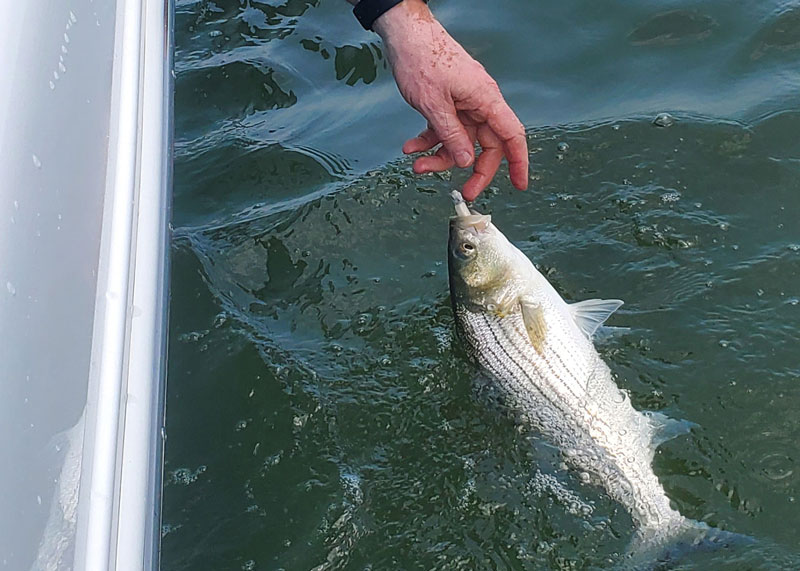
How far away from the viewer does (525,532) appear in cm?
342

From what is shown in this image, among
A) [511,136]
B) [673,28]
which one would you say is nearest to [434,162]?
[511,136]

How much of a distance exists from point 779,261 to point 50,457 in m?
3.31

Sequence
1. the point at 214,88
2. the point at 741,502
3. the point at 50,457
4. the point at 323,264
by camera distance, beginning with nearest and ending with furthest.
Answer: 1. the point at 50,457
2. the point at 741,502
3. the point at 323,264
4. the point at 214,88

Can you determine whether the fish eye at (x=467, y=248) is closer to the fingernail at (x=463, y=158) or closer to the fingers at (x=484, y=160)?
the fingers at (x=484, y=160)

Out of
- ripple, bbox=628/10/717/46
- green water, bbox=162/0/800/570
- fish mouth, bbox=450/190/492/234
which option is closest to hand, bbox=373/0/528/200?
fish mouth, bbox=450/190/492/234

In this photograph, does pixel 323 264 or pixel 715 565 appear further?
pixel 323 264

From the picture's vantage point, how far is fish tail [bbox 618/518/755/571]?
322cm

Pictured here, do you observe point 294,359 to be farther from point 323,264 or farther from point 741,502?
point 741,502

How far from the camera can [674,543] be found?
3.24 metres

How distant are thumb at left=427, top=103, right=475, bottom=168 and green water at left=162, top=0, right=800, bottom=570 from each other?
1.09 meters

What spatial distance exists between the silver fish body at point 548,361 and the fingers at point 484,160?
0.17 metres

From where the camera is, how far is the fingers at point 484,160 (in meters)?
3.46

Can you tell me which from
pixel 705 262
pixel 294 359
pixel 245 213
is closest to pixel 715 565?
pixel 705 262

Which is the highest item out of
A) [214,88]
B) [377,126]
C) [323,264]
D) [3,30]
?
[214,88]
